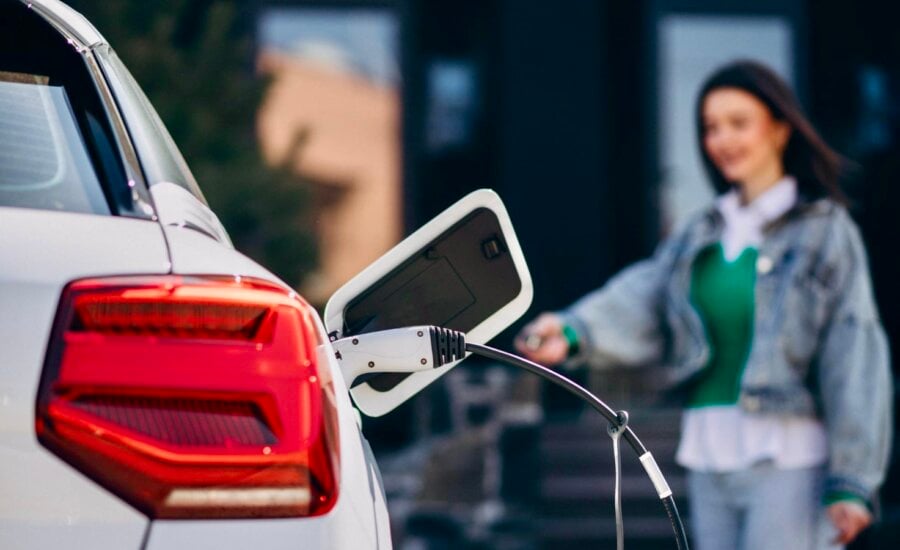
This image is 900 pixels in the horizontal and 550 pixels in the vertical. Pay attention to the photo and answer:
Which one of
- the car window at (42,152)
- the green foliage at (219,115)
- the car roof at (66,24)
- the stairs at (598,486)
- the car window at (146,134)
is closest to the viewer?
the car window at (42,152)

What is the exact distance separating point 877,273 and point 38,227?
9.12m

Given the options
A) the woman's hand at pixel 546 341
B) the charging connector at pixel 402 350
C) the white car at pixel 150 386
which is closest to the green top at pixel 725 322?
the woman's hand at pixel 546 341

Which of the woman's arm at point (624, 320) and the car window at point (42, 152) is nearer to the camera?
the car window at point (42, 152)

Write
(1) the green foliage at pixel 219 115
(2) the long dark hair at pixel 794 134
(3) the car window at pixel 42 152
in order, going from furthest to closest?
(1) the green foliage at pixel 219 115
(2) the long dark hair at pixel 794 134
(3) the car window at pixel 42 152

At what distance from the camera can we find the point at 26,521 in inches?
55.6

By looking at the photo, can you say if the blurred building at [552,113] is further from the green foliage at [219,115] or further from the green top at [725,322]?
the green top at [725,322]

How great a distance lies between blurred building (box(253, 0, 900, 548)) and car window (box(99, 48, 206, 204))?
25.4 feet

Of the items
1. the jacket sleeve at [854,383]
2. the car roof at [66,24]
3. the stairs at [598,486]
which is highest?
the car roof at [66,24]

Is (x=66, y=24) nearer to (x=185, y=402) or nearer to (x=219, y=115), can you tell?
(x=185, y=402)

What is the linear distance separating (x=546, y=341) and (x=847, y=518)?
867 mm

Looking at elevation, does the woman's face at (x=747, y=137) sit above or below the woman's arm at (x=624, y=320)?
above

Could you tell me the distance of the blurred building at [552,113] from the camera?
32.9 feet

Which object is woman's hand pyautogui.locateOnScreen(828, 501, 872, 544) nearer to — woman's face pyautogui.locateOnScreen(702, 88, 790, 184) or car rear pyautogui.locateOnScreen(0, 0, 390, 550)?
woman's face pyautogui.locateOnScreen(702, 88, 790, 184)

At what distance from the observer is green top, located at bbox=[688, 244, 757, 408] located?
12.5 feet
